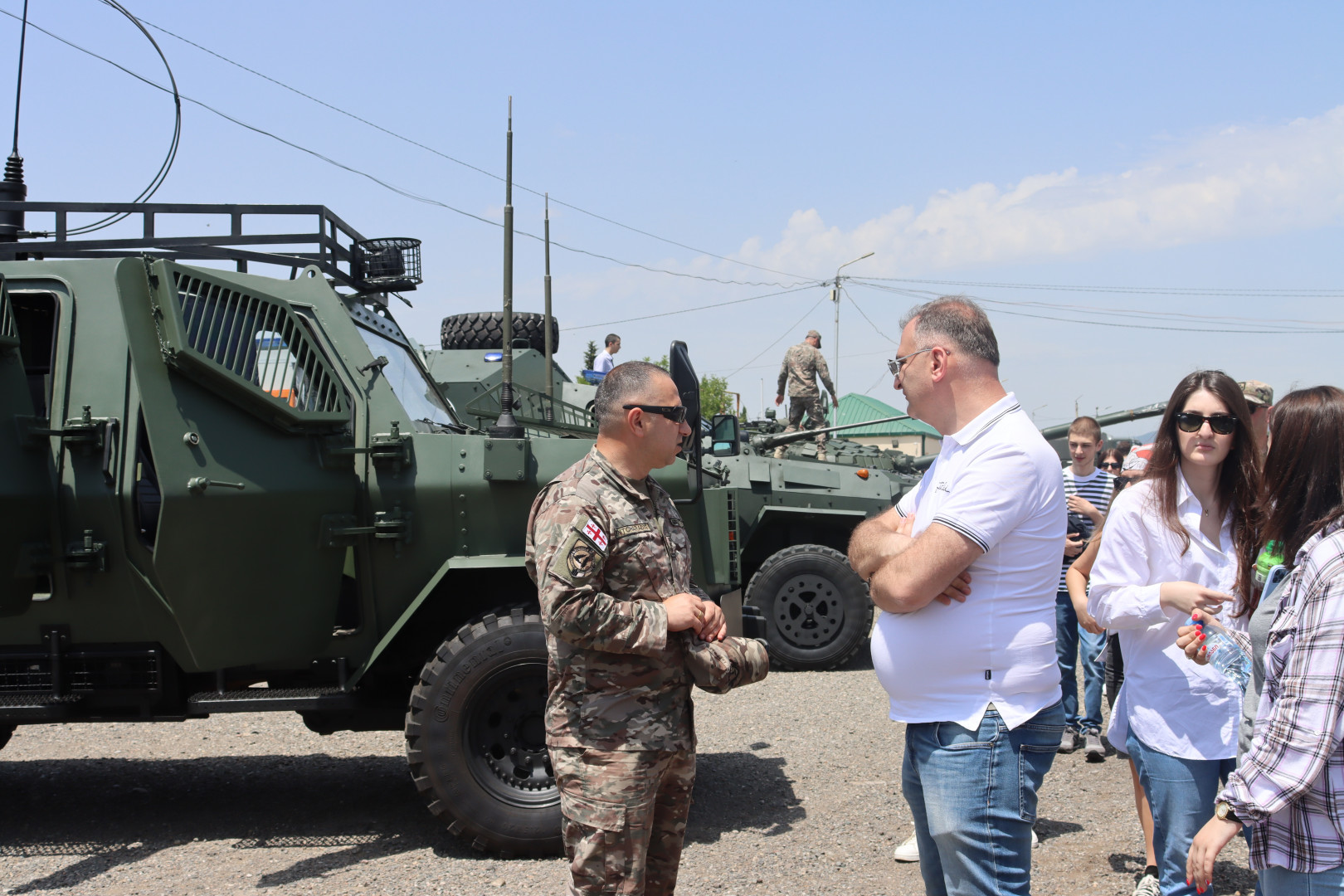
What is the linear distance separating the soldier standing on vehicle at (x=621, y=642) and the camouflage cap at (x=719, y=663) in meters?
0.03

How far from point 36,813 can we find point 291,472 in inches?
92.2

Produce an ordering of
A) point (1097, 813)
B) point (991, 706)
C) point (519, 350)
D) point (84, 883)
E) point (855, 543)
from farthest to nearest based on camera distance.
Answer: point (519, 350) < point (1097, 813) < point (84, 883) < point (855, 543) < point (991, 706)

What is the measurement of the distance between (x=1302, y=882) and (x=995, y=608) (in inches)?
28.5

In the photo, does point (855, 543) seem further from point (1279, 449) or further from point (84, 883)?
point (84, 883)

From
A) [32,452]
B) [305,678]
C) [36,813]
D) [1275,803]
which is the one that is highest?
[32,452]

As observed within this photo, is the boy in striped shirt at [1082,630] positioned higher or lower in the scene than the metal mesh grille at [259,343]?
lower

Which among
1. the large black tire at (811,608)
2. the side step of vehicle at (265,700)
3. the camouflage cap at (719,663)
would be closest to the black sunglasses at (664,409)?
the camouflage cap at (719,663)

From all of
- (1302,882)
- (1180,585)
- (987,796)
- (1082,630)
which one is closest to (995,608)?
(987,796)

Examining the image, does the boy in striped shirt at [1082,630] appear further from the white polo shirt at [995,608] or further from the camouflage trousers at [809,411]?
the camouflage trousers at [809,411]

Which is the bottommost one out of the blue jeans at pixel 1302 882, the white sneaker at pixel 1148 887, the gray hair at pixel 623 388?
the white sneaker at pixel 1148 887

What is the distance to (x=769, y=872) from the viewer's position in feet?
14.2

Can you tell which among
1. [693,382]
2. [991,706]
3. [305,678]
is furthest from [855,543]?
[305,678]

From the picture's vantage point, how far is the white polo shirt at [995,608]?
2.34 meters

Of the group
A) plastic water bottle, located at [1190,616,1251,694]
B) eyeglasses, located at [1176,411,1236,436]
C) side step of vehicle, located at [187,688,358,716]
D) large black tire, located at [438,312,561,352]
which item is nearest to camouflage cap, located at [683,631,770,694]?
plastic water bottle, located at [1190,616,1251,694]
